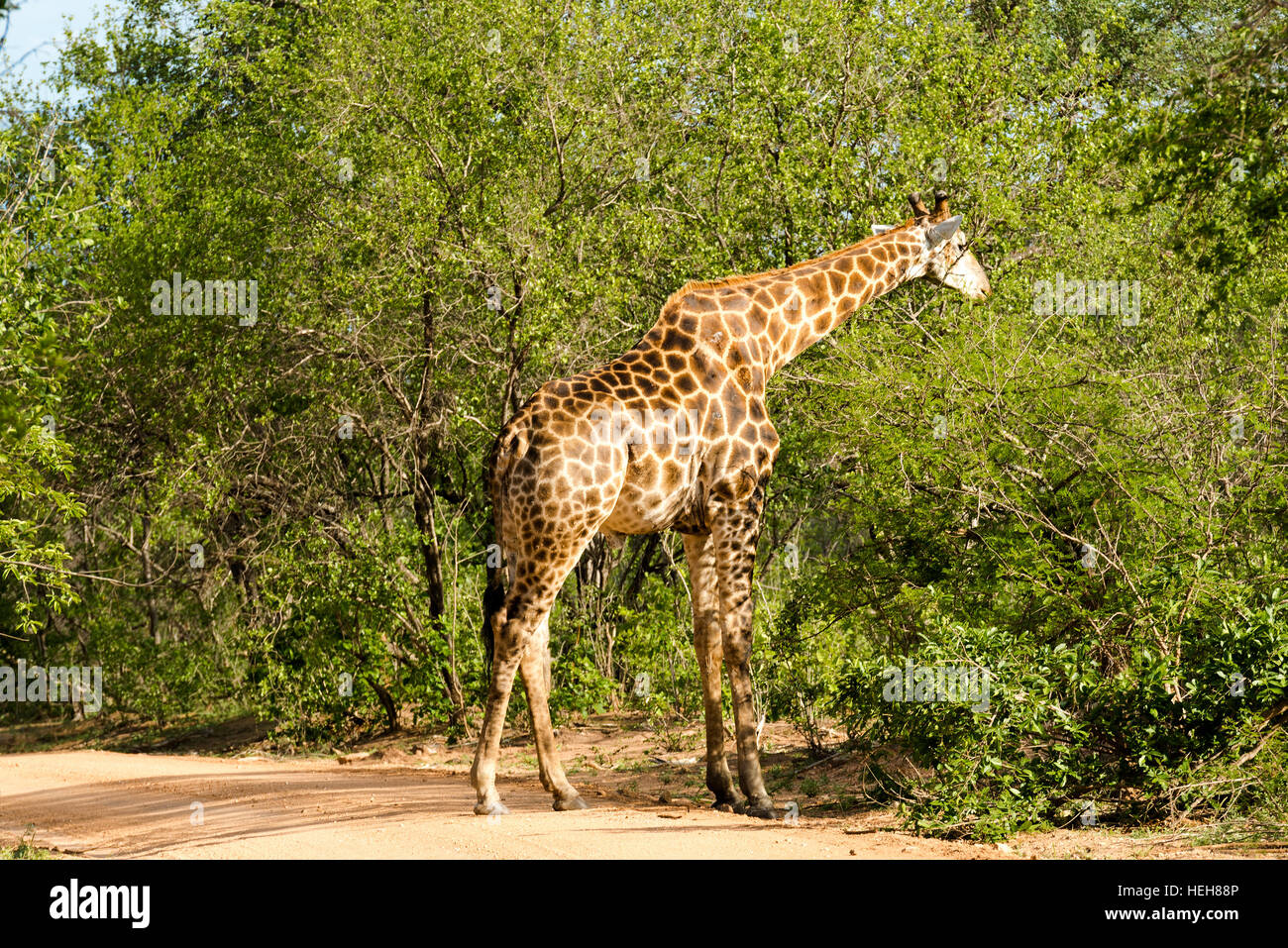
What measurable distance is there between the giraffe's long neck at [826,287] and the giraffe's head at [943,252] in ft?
0.52

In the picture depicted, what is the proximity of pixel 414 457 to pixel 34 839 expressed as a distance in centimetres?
654

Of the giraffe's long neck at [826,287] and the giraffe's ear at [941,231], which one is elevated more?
the giraffe's ear at [941,231]

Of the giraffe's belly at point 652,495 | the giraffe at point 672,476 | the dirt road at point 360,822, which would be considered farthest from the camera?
the giraffe's belly at point 652,495

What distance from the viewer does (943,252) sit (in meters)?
11.6

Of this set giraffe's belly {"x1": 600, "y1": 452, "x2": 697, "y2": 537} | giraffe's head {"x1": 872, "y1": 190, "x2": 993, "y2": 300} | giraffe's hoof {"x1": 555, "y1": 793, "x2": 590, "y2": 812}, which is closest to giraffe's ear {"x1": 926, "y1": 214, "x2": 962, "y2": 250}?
giraffe's head {"x1": 872, "y1": 190, "x2": 993, "y2": 300}

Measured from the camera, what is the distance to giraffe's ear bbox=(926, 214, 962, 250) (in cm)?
1147

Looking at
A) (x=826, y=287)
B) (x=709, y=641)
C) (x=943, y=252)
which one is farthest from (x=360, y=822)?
(x=943, y=252)

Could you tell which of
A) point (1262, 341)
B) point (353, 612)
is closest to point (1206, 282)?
point (1262, 341)

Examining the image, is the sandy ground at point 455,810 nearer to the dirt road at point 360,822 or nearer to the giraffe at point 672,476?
the dirt road at point 360,822

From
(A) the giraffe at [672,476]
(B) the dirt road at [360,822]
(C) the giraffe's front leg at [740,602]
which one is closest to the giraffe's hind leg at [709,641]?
(A) the giraffe at [672,476]

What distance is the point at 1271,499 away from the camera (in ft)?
35.0

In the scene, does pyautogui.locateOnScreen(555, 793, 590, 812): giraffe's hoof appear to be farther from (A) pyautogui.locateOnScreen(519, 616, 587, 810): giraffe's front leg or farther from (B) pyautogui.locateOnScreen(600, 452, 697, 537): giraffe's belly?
(B) pyautogui.locateOnScreen(600, 452, 697, 537): giraffe's belly

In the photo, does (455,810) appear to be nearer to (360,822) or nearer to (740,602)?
(360,822)

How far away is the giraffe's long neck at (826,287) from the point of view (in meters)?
10.6
